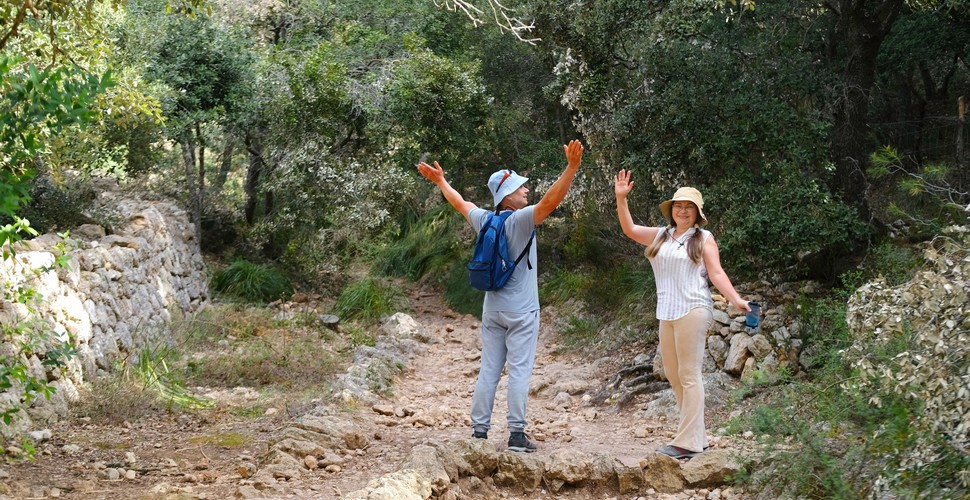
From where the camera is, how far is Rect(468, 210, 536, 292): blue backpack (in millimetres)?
5660

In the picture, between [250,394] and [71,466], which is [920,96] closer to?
[250,394]

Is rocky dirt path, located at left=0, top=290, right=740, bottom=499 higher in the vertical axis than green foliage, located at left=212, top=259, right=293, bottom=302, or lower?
lower

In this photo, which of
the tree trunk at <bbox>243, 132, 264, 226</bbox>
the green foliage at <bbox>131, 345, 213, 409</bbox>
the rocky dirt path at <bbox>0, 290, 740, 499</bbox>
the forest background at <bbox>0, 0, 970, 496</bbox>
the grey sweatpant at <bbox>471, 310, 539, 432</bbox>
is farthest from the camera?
the tree trunk at <bbox>243, 132, 264, 226</bbox>

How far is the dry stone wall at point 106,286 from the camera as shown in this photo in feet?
22.7

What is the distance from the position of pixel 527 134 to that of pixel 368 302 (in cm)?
353

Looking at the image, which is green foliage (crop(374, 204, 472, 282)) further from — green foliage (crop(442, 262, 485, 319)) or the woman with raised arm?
the woman with raised arm

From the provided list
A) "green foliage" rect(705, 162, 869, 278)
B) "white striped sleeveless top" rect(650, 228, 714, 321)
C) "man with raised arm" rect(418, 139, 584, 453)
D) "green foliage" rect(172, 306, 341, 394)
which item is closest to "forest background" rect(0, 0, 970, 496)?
"green foliage" rect(705, 162, 869, 278)

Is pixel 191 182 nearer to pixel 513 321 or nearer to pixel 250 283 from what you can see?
pixel 250 283

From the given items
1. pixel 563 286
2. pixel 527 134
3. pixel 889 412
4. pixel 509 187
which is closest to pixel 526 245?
pixel 509 187

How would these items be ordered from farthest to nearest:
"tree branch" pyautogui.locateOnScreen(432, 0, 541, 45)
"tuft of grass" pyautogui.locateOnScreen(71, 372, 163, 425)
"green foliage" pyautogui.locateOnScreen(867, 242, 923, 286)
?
"green foliage" pyautogui.locateOnScreen(867, 242, 923, 286), "tuft of grass" pyautogui.locateOnScreen(71, 372, 163, 425), "tree branch" pyautogui.locateOnScreen(432, 0, 541, 45)

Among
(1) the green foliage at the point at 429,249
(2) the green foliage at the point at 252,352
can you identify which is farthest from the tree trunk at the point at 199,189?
(1) the green foliage at the point at 429,249

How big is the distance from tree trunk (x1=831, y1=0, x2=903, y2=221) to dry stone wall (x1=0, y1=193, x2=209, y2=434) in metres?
6.58

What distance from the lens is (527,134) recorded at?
14.2 m

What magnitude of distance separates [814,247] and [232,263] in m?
8.47
